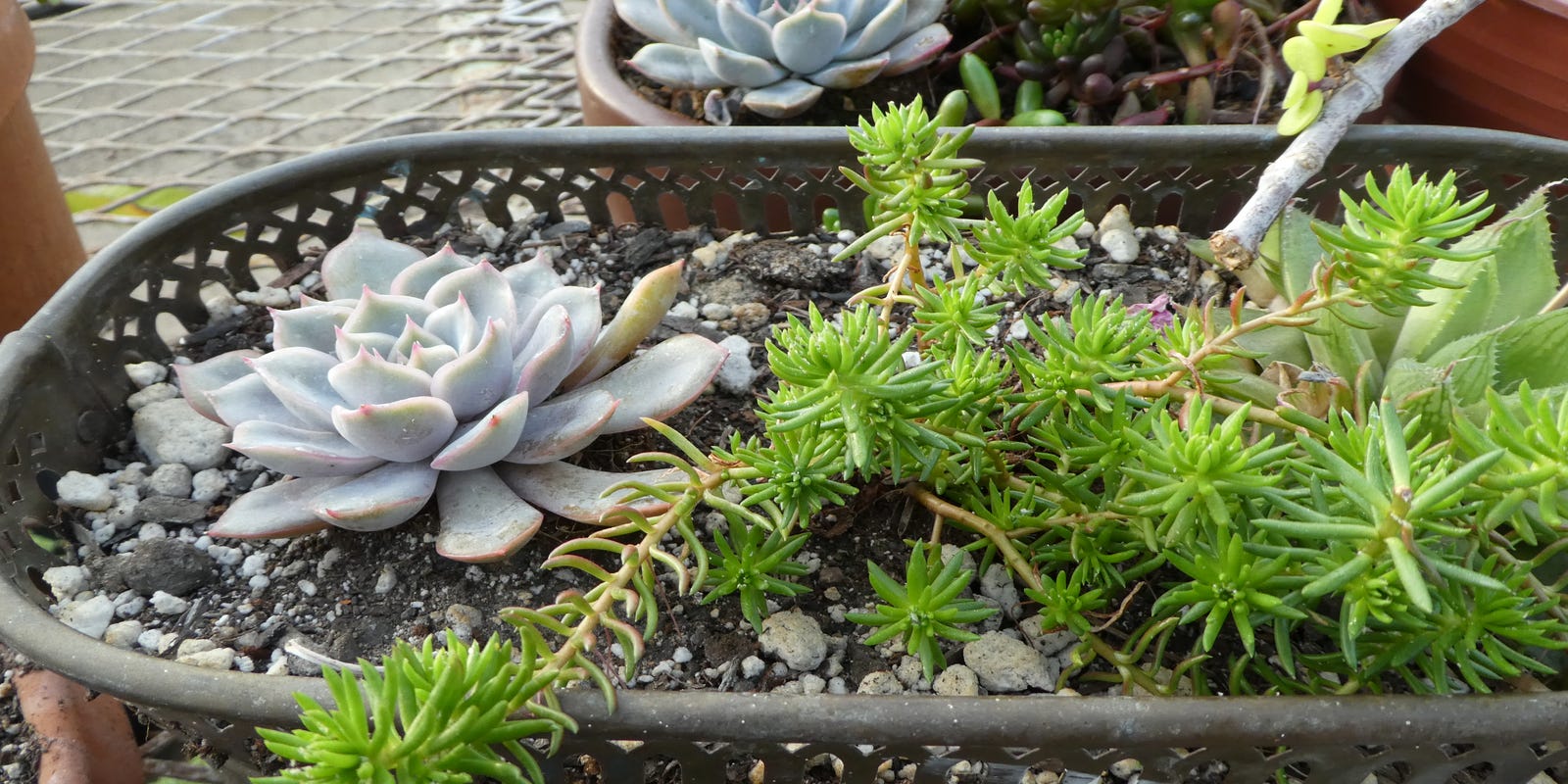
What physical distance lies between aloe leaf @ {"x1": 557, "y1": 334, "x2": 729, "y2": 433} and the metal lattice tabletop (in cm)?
121

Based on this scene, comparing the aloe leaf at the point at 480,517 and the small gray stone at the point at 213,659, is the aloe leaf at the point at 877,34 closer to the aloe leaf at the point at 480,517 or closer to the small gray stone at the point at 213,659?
the aloe leaf at the point at 480,517

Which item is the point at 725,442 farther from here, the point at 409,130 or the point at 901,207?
the point at 409,130

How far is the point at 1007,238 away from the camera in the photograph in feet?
2.41

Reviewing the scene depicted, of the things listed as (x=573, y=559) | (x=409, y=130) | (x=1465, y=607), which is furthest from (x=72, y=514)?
(x=409, y=130)

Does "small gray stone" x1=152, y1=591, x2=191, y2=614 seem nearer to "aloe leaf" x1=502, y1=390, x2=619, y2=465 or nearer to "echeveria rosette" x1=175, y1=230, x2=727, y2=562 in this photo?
"echeveria rosette" x1=175, y1=230, x2=727, y2=562

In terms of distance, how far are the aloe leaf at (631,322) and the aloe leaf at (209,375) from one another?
0.26m

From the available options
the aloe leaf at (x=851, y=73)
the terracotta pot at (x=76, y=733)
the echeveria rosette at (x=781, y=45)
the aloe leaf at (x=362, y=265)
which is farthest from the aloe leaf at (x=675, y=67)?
the terracotta pot at (x=76, y=733)

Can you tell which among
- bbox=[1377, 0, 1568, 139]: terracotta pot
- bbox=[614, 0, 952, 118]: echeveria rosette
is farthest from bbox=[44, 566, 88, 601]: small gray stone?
bbox=[1377, 0, 1568, 139]: terracotta pot

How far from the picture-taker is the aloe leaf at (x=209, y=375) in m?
0.87

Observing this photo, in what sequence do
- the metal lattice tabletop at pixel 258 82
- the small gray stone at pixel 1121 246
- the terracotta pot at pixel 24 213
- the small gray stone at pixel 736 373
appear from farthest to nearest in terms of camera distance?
the metal lattice tabletop at pixel 258 82, the terracotta pot at pixel 24 213, the small gray stone at pixel 1121 246, the small gray stone at pixel 736 373

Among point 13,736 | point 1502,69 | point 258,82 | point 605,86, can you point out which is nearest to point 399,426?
Result: point 13,736

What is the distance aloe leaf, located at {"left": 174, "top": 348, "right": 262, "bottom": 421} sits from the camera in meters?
0.87

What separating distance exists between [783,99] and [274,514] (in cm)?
73

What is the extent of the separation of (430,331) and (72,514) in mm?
316
